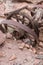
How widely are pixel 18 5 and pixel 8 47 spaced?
1450 mm

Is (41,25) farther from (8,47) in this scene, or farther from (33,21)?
(8,47)

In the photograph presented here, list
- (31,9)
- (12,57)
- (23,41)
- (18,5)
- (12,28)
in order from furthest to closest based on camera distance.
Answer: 1. (18,5)
2. (31,9)
3. (12,28)
4. (23,41)
5. (12,57)

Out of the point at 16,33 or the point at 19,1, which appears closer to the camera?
the point at 16,33

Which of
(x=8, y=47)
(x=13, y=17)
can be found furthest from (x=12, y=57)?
(x=13, y=17)

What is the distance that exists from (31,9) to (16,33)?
0.51 metres

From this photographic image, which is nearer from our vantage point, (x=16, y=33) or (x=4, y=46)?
(x=4, y=46)

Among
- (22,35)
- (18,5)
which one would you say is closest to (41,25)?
(22,35)

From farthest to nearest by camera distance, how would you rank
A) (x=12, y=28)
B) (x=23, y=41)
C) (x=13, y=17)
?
(x=13, y=17)
(x=12, y=28)
(x=23, y=41)

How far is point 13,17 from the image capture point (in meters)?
2.67

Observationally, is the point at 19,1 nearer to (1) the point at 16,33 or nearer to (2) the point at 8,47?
(1) the point at 16,33

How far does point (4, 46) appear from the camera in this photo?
7.08 feet

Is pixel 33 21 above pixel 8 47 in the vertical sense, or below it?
above

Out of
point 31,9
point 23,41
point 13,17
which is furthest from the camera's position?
point 31,9

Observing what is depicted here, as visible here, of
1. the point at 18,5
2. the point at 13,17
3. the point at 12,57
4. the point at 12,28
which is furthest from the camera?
the point at 18,5
